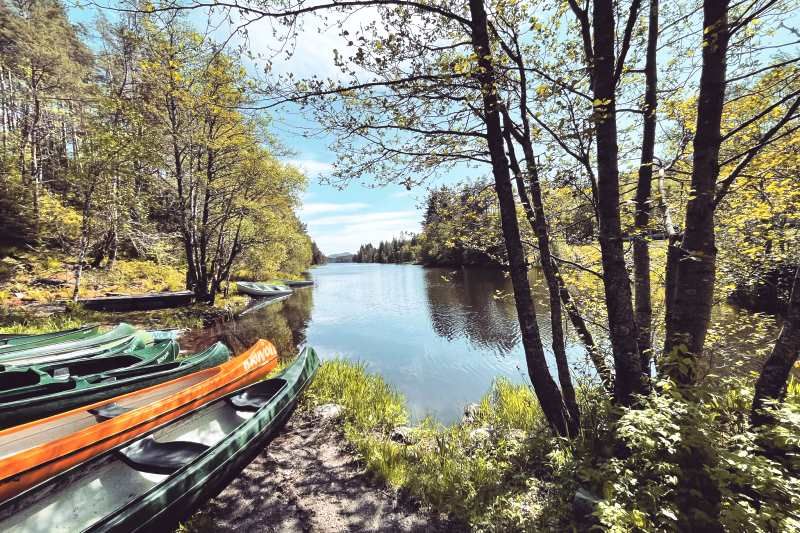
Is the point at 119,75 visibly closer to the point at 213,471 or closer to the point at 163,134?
the point at 163,134

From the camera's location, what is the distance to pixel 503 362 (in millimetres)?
11820

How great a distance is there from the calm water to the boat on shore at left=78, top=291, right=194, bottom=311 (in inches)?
127

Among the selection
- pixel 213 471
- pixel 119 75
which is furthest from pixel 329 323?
pixel 119 75

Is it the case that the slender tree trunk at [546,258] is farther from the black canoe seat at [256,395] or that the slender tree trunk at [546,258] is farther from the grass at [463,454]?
the black canoe seat at [256,395]

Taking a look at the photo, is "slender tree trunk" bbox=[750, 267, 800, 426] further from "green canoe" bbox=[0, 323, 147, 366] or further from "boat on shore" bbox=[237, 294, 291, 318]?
"boat on shore" bbox=[237, 294, 291, 318]

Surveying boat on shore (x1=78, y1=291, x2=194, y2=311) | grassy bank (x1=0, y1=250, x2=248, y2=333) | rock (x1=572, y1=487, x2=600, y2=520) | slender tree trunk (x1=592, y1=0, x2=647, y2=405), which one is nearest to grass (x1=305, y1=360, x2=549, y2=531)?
rock (x1=572, y1=487, x2=600, y2=520)

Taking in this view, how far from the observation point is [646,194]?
4.46m

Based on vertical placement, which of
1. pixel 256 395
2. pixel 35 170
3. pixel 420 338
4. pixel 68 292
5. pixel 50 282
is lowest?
pixel 420 338

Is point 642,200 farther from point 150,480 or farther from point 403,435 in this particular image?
point 150,480

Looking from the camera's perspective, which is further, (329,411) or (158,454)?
(329,411)

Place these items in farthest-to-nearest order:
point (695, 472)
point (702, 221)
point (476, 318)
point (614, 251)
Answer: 1. point (476, 318)
2. point (614, 251)
3. point (702, 221)
4. point (695, 472)

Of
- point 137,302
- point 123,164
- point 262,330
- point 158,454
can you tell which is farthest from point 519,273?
point 137,302

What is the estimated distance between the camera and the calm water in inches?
386

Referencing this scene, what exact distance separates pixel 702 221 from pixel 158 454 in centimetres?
666
